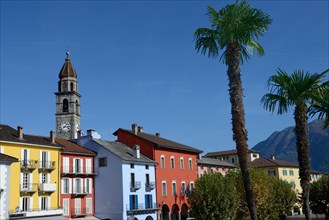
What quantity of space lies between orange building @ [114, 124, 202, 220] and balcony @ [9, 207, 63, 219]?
15600mm

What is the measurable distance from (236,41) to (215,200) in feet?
87.4

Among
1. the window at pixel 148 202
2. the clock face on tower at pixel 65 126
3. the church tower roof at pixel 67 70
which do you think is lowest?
the window at pixel 148 202

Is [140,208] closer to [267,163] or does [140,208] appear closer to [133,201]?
[133,201]

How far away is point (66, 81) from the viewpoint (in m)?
96.4

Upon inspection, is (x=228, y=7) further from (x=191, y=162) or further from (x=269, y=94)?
(x=191, y=162)

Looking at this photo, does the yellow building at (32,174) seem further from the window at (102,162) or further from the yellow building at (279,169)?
the yellow building at (279,169)

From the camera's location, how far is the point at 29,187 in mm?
43500

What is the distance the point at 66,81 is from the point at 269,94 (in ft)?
272

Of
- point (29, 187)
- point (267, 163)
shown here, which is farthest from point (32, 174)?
point (267, 163)

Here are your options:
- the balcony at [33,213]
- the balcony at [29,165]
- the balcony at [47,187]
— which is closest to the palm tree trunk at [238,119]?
the balcony at [33,213]

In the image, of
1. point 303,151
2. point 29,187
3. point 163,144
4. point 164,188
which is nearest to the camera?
point 303,151

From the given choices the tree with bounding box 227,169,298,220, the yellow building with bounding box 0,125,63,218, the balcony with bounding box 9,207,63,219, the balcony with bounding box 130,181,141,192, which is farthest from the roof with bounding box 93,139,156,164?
the tree with bounding box 227,169,298,220

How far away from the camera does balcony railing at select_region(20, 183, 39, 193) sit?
4278 cm

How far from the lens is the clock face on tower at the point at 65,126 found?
95.1 m
